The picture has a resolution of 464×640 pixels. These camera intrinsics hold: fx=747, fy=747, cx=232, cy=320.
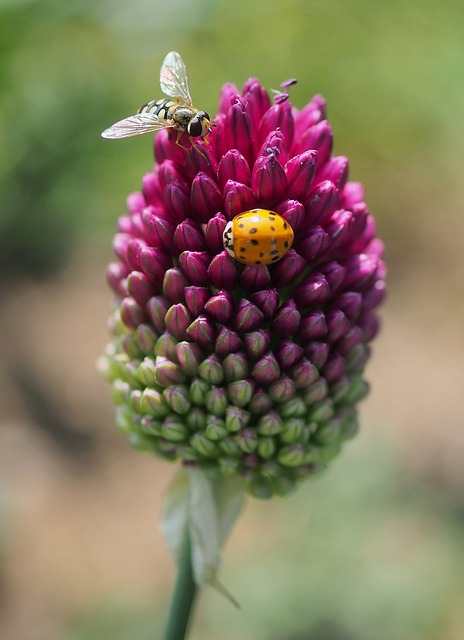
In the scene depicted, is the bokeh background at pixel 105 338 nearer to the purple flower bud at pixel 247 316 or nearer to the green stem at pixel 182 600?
the green stem at pixel 182 600

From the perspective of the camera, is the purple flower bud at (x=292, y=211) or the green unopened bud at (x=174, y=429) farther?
the green unopened bud at (x=174, y=429)

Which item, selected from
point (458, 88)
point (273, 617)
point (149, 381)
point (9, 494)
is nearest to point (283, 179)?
point (149, 381)

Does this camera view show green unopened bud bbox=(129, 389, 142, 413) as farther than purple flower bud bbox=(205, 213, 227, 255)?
Yes

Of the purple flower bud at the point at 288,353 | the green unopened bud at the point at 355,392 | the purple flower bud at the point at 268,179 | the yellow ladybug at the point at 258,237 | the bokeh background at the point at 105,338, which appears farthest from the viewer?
the bokeh background at the point at 105,338

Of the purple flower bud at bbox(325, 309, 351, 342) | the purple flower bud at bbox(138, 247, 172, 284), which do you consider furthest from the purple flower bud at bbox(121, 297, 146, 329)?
the purple flower bud at bbox(325, 309, 351, 342)

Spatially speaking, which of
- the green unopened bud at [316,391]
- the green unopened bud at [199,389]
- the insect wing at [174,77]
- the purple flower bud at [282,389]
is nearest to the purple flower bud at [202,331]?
the green unopened bud at [199,389]

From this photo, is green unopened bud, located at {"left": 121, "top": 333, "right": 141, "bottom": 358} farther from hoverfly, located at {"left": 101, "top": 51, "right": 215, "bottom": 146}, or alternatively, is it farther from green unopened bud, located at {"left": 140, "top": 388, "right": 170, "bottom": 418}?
hoverfly, located at {"left": 101, "top": 51, "right": 215, "bottom": 146}

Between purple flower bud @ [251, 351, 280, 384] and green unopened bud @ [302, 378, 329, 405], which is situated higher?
purple flower bud @ [251, 351, 280, 384]

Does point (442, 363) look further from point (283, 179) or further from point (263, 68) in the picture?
point (283, 179)
